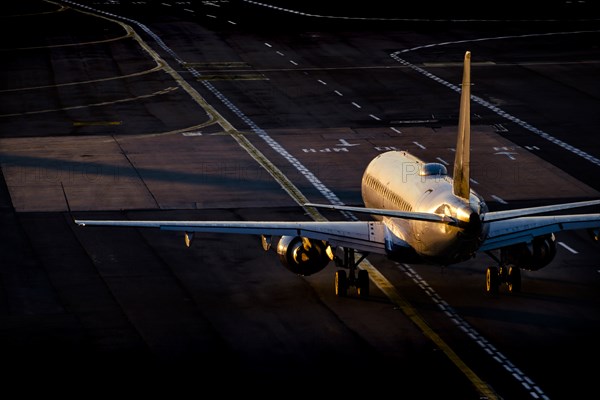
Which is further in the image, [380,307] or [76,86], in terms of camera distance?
[76,86]

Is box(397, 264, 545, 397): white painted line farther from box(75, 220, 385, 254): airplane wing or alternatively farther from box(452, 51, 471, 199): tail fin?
box(452, 51, 471, 199): tail fin

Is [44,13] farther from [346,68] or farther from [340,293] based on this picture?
[340,293]

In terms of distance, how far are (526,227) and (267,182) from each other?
1132 inches

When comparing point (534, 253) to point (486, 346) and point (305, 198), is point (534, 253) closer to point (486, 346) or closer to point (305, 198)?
point (486, 346)

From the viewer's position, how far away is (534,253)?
208 ft

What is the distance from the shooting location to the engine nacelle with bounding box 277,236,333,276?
62.0m

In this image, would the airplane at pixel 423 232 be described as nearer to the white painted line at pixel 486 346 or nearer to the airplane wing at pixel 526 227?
the airplane wing at pixel 526 227

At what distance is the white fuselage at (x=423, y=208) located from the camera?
54.8 meters

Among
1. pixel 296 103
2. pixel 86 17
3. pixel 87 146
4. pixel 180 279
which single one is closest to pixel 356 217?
pixel 180 279

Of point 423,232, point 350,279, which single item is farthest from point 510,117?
point 423,232

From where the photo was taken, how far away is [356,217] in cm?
7838

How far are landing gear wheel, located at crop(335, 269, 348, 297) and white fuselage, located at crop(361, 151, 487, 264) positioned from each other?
8.35ft

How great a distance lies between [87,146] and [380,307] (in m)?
41.8

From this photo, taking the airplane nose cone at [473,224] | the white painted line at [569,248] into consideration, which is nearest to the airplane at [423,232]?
the airplane nose cone at [473,224]
